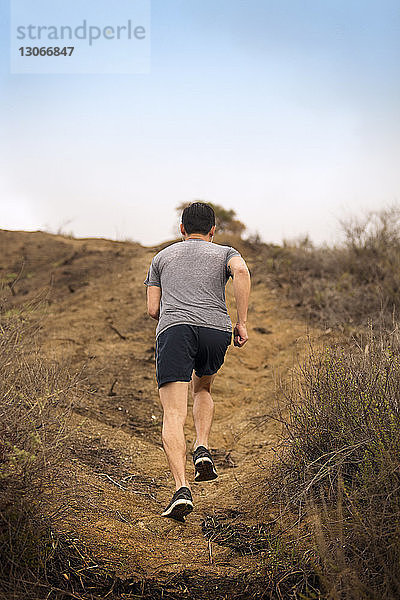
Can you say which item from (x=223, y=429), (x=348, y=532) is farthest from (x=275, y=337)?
(x=348, y=532)

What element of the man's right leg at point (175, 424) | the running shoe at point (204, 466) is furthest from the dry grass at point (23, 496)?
the running shoe at point (204, 466)

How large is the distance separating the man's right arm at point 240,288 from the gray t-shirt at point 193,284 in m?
0.08

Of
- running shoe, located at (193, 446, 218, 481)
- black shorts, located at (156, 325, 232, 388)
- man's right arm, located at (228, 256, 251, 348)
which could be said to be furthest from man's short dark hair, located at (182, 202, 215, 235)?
running shoe, located at (193, 446, 218, 481)

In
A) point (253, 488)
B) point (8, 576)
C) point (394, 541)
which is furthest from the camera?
point (253, 488)

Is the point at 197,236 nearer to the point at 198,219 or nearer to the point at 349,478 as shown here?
the point at 198,219

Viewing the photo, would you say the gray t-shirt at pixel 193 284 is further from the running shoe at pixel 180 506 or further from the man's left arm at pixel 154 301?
the running shoe at pixel 180 506

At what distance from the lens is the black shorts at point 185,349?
3.61 meters

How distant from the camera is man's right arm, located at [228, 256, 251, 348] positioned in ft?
12.5

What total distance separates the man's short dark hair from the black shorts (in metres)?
0.76

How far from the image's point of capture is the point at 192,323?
3.67m

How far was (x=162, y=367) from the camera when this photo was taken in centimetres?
364

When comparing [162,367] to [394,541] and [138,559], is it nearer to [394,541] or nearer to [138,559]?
[138,559]

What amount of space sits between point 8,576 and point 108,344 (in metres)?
6.97

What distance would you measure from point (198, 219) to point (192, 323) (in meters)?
0.80
